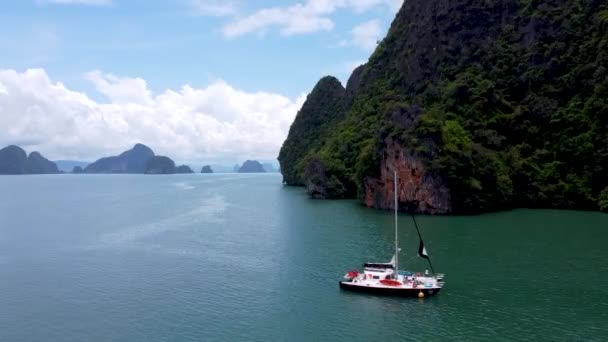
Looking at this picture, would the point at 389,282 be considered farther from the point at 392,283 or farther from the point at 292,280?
the point at 292,280

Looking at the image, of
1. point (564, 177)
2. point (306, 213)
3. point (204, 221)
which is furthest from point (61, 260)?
point (564, 177)

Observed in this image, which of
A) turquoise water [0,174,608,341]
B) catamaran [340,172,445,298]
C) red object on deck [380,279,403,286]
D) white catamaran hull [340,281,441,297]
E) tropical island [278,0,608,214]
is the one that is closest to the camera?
turquoise water [0,174,608,341]

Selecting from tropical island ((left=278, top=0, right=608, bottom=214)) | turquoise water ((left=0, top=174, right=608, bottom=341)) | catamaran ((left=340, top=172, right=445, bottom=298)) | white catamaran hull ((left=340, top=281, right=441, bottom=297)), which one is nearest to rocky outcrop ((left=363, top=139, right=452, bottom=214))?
tropical island ((left=278, top=0, right=608, bottom=214))

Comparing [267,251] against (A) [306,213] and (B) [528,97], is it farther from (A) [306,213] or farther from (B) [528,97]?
(B) [528,97]

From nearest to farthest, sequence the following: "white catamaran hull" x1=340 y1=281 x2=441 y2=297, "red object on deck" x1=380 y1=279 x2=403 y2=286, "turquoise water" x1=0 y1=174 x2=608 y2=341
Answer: "turquoise water" x1=0 y1=174 x2=608 y2=341, "white catamaran hull" x1=340 y1=281 x2=441 y2=297, "red object on deck" x1=380 y1=279 x2=403 y2=286

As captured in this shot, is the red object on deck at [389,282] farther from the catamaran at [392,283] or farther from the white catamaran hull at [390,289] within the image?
the white catamaran hull at [390,289]

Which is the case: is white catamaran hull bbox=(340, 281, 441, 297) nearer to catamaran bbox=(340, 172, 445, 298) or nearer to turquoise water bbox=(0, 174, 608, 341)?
catamaran bbox=(340, 172, 445, 298)

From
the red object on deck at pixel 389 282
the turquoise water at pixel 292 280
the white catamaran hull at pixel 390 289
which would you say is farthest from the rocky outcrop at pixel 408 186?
the red object on deck at pixel 389 282
